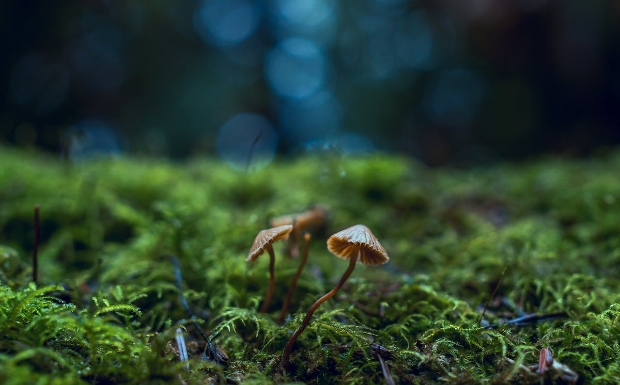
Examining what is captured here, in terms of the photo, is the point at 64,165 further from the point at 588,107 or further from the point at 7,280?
the point at 588,107

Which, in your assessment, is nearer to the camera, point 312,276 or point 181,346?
point 181,346

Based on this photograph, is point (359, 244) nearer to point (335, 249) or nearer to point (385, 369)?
point (335, 249)

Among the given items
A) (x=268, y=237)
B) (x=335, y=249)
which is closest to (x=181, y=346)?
(x=268, y=237)

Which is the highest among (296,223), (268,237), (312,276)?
(268,237)

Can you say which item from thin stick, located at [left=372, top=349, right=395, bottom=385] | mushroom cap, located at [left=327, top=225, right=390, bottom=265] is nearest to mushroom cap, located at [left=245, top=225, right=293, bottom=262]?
mushroom cap, located at [left=327, top=225, right=390, bottom=265]

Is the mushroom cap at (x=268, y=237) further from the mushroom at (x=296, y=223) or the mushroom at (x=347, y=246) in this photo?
the mushroom at (x=296, y=223)

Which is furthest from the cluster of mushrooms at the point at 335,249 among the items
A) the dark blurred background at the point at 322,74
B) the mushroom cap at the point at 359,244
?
the dark blurred background at the point at 322,74
